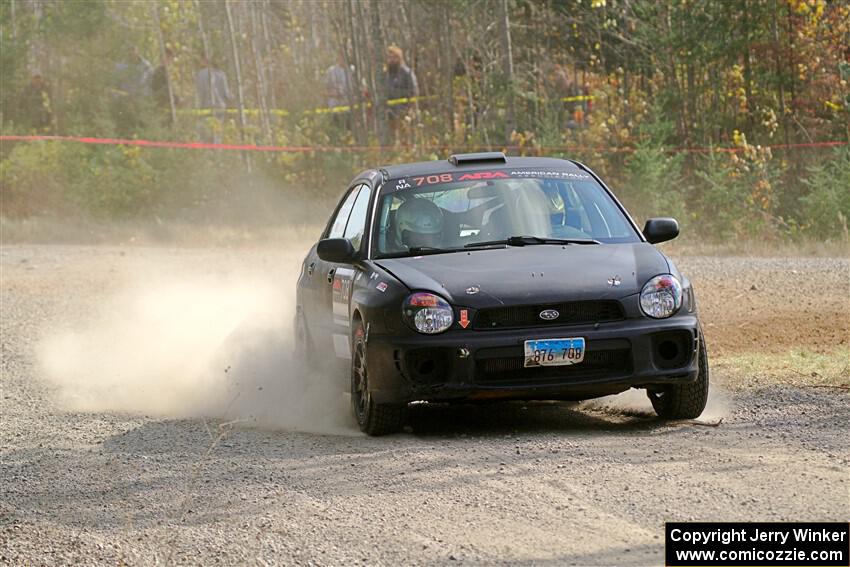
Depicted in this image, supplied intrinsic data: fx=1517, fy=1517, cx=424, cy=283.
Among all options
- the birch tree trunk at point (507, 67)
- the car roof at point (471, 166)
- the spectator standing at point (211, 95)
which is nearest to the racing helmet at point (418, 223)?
the car roof at point (471, 166)

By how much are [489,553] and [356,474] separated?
1795 millimetres

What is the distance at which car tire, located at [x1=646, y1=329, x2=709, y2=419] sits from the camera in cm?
863

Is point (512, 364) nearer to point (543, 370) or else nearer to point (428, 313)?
point (543, 370)

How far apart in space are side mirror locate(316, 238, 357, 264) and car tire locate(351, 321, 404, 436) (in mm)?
618

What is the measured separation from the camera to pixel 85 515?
6820mm

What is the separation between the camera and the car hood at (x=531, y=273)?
8297 mm

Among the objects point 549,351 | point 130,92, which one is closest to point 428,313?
point 549,351

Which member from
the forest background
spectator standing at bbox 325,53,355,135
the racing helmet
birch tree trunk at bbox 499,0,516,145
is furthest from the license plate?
spectator standing at bbox 325,53,355,135

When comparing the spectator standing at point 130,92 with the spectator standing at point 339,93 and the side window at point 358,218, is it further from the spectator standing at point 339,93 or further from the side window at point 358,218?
the side window at point 358,218

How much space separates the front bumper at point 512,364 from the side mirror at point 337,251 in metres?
1.08

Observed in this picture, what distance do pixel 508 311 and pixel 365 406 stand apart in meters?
Answer: 1.04

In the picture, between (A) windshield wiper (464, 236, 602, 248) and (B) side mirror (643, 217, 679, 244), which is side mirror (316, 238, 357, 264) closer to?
(A) windshield wiper (464, 236, 602, 248)

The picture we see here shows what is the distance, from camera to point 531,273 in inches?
334

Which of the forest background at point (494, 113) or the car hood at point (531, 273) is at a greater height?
the car hood at point (531, 273)
